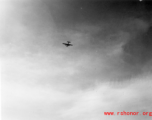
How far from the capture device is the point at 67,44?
2627 centimetres

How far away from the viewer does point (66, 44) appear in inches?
1033

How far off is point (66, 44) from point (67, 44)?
54 cm
